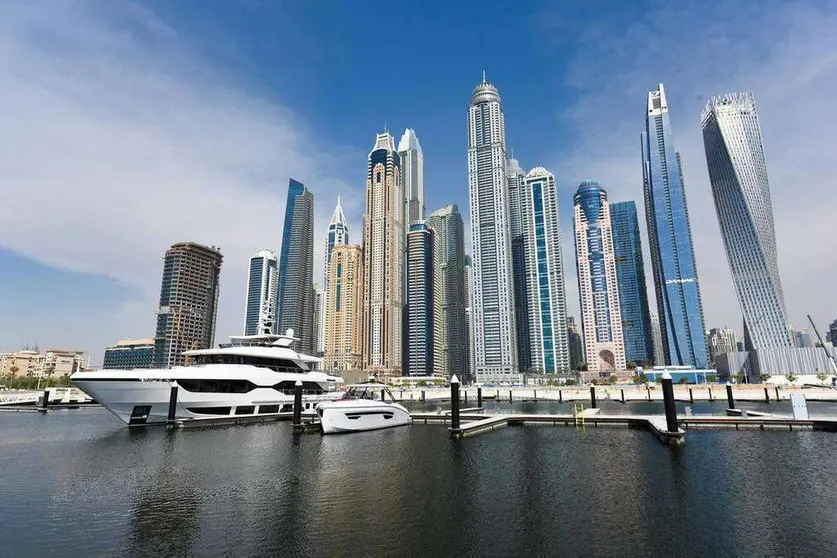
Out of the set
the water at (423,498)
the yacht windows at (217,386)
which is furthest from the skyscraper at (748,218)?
the yacht windows at (217,386)

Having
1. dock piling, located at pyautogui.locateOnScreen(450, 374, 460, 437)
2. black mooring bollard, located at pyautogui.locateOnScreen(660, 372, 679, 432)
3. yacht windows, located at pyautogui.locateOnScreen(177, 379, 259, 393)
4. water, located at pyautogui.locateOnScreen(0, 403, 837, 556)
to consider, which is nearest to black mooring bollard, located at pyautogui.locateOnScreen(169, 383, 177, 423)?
yacht windows, located at pyautogui.locateOnScreen(177, 379, 259, 393)

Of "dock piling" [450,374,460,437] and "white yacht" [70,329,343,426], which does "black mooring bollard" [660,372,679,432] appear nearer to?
"dock piling" [450,374,460,437]

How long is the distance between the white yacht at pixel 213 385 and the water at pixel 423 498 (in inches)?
369

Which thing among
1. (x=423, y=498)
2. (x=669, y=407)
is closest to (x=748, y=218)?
(x=669, y=407)

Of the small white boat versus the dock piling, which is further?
the small white boat

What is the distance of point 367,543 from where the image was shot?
1630 centimetres

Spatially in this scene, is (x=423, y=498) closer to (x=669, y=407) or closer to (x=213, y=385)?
(x=669, y=407)

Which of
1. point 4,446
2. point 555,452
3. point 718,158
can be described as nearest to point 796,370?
point 718,158

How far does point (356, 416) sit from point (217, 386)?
1866cm

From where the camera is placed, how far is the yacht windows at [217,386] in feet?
167

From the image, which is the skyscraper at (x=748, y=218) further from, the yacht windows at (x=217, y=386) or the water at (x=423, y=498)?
the yacht windows at (x=217, y=386)

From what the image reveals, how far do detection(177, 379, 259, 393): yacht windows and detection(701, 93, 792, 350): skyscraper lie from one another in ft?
595

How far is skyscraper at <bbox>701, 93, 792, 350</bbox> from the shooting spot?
164 metres

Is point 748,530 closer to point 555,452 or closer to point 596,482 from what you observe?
point 596,482
